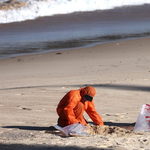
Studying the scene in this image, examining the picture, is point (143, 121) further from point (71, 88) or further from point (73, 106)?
point (71, 88)

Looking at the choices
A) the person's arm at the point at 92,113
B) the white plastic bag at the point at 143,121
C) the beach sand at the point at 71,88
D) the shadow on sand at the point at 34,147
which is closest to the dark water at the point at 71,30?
the beach sand at the point at 71,88

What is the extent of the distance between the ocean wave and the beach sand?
1050cm

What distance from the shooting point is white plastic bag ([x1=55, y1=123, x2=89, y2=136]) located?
5219mm

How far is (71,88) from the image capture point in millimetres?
8562

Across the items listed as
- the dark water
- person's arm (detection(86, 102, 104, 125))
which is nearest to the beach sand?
person's arm (detection(86, 102, 104, 125))

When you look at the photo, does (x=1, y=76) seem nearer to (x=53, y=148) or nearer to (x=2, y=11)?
(x=53, y=148)

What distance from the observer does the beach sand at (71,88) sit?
4926 mm

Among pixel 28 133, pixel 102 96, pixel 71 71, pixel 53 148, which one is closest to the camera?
pixel 53 148

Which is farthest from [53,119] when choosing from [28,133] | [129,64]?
[129,64]

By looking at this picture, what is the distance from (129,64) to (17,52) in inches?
191

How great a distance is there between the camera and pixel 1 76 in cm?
1060

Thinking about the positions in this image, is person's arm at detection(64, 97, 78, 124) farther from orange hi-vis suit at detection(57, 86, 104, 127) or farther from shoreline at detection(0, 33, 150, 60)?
shoreline at detection(0, 33, 150, 60)

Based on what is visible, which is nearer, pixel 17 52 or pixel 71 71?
pixel 71 71

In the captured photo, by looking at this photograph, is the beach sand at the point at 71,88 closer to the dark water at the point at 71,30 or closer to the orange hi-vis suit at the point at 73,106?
the orange hi-vis suit at the point at 73,106
